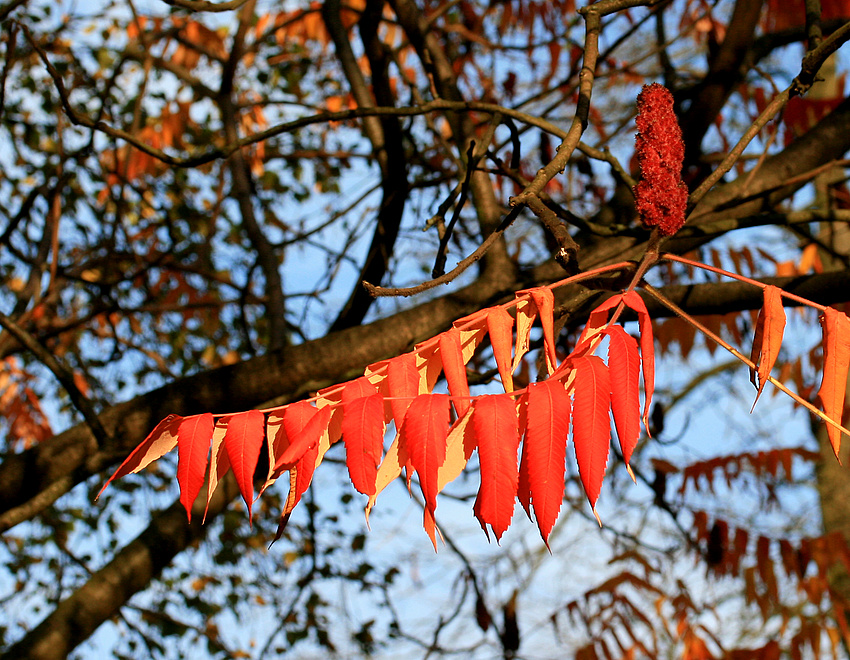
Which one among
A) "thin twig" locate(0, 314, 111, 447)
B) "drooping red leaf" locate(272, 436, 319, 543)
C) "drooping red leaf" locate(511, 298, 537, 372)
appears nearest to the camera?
"drooping red leaf" locate(272, 436, 319, 543)

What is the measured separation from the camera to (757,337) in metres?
1.26

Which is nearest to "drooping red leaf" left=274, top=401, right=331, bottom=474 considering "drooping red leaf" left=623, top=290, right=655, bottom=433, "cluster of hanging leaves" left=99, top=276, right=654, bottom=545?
"cluster of hanging leaves" left=99, top=276, right=654, bottom=545

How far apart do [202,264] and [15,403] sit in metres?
1.56

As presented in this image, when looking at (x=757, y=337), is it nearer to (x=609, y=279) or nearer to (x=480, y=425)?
(x=609, y=279)

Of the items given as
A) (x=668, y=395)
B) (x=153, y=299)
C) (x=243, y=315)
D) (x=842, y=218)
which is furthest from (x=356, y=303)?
(x=668, y=395)

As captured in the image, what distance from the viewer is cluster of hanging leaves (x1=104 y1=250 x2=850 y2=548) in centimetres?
102

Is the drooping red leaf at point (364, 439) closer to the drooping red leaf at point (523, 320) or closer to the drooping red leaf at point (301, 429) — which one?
the drooping red leaf at point (301, 429)

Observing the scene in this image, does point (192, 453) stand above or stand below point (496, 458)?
above

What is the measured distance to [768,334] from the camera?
3.99 ft

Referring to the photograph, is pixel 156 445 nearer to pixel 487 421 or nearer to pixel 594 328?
pixel 487 421

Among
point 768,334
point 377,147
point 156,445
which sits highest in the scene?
point 377,147

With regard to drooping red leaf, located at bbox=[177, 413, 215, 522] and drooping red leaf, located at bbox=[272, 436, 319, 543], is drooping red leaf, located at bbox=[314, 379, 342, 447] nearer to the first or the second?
drooping red leaf, located at bbox=[272, 436, 319, 543]

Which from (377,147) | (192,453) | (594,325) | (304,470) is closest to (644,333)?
(594,325)

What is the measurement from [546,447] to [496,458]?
0.23ft
